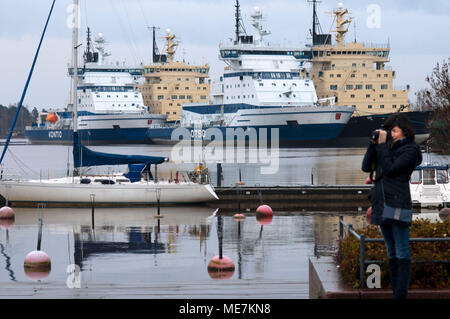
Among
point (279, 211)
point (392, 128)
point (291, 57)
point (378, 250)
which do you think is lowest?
point (279, 211)

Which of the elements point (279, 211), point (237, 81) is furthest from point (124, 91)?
point (279, 211)

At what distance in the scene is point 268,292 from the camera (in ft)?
35.2

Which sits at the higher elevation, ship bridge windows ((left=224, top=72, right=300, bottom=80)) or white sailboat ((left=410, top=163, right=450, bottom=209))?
ship bridge windows ((left=224, top=72, right=300, bottom=80))

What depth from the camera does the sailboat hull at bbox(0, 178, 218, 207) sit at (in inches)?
1043

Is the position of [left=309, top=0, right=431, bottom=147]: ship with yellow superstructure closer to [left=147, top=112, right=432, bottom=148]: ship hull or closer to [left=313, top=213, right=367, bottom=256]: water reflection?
[left=147, top=112, right=432, bottom=148]: ship hull

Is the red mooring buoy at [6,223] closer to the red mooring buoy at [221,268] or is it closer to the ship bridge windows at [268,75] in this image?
the red mooring buoy at [221,268]

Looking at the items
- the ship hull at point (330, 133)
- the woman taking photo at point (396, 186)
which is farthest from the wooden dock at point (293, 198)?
the ship hull at point (330, 133)

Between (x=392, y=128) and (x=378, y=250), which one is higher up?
(x=392, y=128)

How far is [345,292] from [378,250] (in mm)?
865

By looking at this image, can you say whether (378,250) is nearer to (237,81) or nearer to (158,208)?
(158,208)

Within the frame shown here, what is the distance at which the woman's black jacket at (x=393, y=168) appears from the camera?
24.5 feet

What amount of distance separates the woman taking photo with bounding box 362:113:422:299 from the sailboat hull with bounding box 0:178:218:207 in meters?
19.3

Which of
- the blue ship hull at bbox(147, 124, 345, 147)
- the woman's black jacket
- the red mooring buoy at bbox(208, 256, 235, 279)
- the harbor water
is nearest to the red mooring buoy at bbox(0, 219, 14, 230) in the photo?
the harbor water
